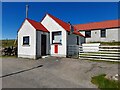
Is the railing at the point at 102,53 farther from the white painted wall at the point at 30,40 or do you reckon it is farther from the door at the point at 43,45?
the white painted wall at the point at 30,40

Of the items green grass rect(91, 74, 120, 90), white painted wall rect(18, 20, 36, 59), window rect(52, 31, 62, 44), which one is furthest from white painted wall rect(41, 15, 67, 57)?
green grass rect(91, 74, 120, 90)

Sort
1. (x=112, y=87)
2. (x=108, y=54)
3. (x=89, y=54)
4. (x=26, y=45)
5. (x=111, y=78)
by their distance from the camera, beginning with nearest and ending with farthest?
1. (x=112, y=87)
2. (x=111, y=78)
3. (x=108, y=54)
4. (x=89, y=54)
5. (x=26, y=45)

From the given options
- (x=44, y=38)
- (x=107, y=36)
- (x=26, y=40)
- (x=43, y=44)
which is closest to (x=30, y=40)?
(x=26, y=40)

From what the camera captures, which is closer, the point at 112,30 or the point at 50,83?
the point at 50,83

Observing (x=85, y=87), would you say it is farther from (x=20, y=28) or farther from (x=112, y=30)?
(x=112, y=30)

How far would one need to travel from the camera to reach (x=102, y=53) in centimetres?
1302

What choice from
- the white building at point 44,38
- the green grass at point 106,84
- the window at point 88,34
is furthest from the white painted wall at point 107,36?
the green grass at point 106,84

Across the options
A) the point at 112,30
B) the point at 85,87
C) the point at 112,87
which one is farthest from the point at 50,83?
the point at 112,30

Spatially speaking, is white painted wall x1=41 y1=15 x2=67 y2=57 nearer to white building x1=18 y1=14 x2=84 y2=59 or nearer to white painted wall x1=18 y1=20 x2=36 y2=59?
white building x1=18 y1=14 x2=84 y2=59

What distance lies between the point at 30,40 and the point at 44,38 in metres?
1.70

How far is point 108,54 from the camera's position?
1273 cm

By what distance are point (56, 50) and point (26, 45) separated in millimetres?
3395

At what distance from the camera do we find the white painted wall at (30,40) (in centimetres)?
1502

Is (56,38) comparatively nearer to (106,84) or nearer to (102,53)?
(102,53)
